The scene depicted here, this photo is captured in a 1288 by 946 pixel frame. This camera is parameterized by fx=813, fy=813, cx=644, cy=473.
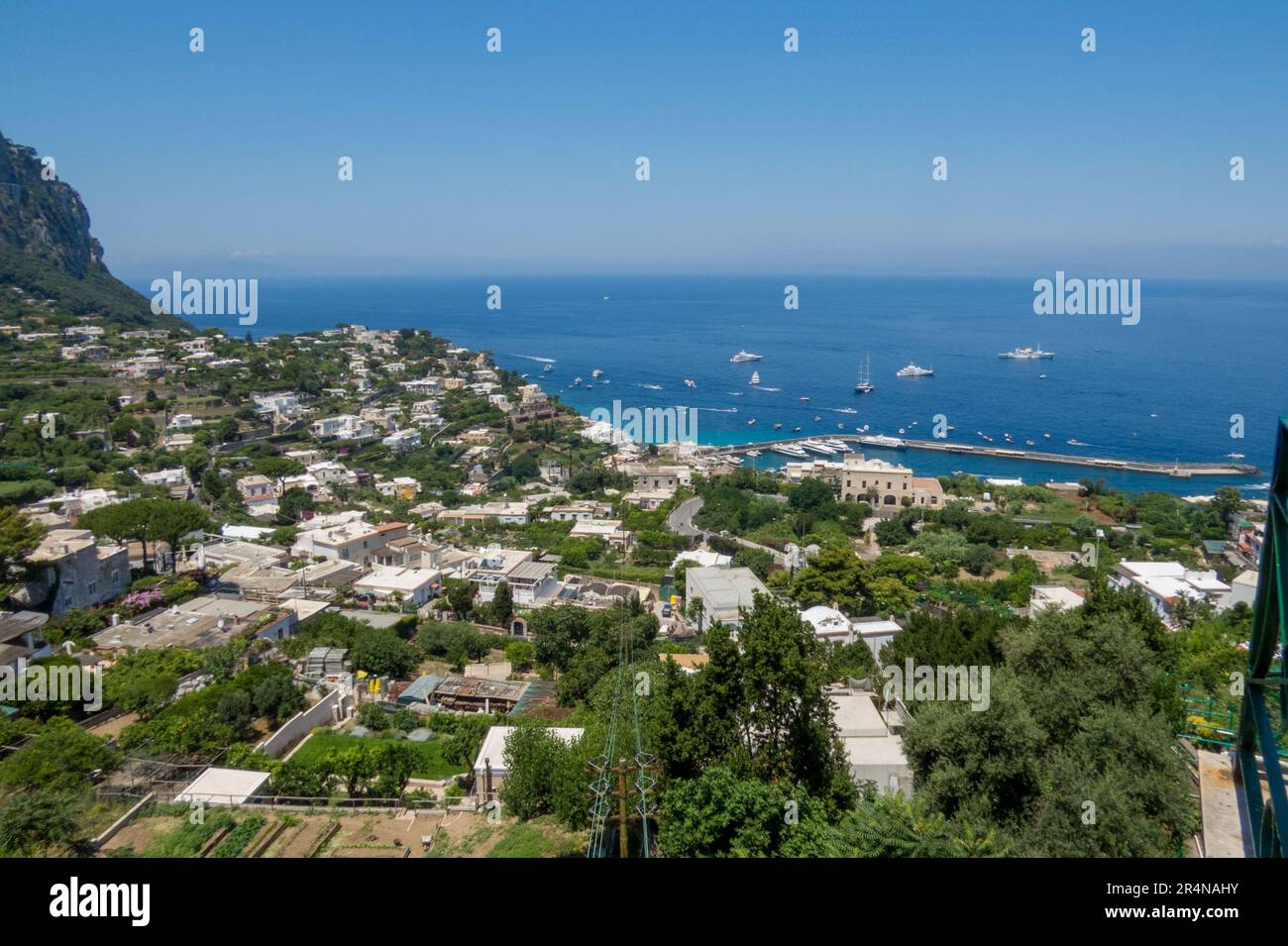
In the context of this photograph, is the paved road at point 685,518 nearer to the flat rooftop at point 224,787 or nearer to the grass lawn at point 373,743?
the grass lawn at point 373,743

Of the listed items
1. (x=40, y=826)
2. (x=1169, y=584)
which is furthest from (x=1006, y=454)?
(x=40, y=826)

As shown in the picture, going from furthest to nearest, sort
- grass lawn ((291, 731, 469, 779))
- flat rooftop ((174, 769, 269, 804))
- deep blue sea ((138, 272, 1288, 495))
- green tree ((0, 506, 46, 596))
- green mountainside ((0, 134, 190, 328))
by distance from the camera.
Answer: green mountainside ((0, 134, 190, 328))
deep blue sea ((138, 272, 1288, 495))
green tree ((0, 506, 46, 596))
grass lawn ((291, 731, 469, 779))
flat rooftop ((174, 769, 269, 804))

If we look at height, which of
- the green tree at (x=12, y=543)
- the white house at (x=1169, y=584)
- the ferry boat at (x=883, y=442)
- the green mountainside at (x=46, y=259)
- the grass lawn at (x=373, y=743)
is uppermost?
the green mountainside at (x=46, y=259)

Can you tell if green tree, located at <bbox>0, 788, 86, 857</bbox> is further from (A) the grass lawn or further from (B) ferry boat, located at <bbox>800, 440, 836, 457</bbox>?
(B) ferry boat, located at <bbox>800, 440, 836, 457</bbox>

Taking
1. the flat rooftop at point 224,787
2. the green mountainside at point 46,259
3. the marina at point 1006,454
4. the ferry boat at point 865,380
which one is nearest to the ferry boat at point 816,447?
the marina at point 1006,454

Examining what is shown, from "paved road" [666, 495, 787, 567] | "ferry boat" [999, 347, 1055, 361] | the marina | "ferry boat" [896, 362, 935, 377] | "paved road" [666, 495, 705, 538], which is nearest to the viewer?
"paved road" [666, 495, 787, 567]

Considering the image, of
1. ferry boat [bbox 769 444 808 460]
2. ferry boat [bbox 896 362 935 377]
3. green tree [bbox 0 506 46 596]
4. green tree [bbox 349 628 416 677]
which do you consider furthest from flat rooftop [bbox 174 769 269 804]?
ferry boat [bbox 896 362 935 377]

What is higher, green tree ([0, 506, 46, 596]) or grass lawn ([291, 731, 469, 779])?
green tree ([0, 506, 46, 596])

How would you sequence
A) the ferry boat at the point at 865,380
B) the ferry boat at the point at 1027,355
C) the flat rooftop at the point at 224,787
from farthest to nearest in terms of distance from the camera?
1. the ferry boat at the point at 1027,355
2. the ferry boat at the point at 865,380
3. the flat rooftop at the point at 224,787
